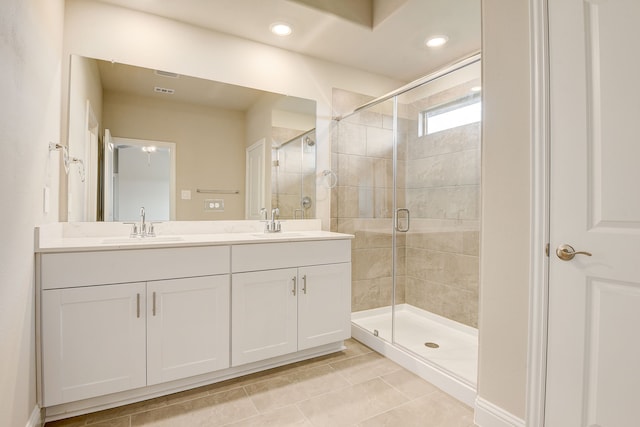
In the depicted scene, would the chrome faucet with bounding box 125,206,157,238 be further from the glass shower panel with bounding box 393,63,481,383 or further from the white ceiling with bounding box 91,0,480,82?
the glass shower panel with bounding box 393,63,481,383

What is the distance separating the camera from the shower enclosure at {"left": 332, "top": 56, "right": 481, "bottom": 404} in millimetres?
2846

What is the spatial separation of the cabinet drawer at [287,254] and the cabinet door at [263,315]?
5 cm

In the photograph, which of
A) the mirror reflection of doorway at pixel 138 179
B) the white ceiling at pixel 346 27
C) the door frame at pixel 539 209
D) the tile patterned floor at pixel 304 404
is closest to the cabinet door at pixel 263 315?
the tile patterned floor at pixel 304 404

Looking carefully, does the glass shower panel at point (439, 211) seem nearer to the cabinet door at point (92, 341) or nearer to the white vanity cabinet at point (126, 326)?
the white vanity cabinet at point (126, 326)

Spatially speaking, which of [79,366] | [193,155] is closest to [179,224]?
[193,155]

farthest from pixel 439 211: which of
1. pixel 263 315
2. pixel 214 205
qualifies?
pixel 214 205

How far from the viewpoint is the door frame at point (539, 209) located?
1404mm

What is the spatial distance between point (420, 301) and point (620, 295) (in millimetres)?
2123

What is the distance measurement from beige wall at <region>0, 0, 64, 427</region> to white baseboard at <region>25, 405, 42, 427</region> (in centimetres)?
3

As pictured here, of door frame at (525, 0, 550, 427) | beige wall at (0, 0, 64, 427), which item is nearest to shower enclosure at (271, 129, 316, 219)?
beige wall at (0, 0, 64, 427)

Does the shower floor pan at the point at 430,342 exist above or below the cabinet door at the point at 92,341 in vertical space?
below

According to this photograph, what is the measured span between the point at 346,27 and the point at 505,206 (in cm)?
181

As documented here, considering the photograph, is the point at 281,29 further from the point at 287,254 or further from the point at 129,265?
the point at 129,265

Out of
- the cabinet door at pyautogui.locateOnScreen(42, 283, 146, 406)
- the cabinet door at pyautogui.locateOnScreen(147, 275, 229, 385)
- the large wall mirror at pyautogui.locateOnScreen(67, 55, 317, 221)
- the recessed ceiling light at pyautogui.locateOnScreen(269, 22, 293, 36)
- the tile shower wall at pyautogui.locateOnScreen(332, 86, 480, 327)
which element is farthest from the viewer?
the tile shower wall at pyautogui.locateOnScreen(332, 86, 480, 327)
